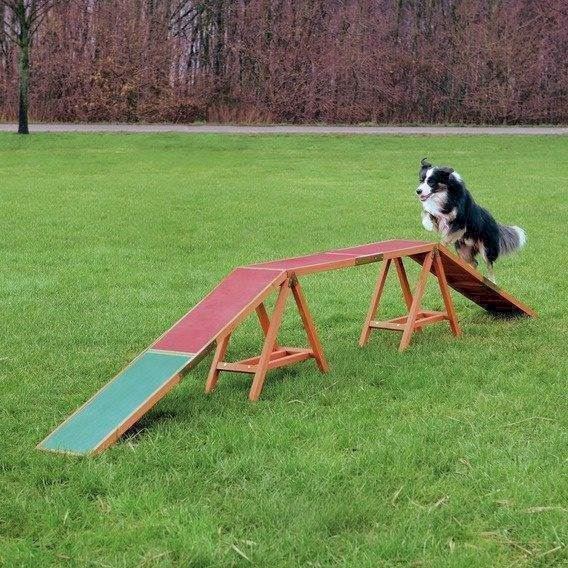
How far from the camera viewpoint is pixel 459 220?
8352 millimetres

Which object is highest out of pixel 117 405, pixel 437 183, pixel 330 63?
pixel 330 63

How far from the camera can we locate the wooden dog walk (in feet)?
17.5

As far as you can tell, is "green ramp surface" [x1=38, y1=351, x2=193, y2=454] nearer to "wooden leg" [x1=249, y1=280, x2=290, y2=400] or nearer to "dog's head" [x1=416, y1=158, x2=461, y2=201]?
"wooden leg" [x1=249, y1=280, x2=290, y2=400]

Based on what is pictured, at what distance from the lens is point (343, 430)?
5.45 meters

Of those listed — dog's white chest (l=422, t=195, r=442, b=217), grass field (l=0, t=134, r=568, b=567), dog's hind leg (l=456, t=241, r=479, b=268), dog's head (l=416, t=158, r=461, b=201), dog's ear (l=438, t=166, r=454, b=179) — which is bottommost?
grass field (l=0, t=134, r=568, b=567)

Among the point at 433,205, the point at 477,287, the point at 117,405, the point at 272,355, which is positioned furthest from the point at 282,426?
the point at 433,205

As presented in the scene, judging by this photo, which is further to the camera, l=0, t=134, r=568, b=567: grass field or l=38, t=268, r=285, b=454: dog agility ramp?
l=38, t=268, r=285, b=454: dog agility ramp

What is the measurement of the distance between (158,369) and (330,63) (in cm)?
2654

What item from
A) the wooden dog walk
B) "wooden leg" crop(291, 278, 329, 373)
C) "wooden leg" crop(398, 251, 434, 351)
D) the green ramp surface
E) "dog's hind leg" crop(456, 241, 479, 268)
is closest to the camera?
the green ramp surface

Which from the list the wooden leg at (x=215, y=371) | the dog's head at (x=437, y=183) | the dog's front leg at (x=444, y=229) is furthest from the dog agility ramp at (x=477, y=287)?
the wooden leg at (x=215, y=371)

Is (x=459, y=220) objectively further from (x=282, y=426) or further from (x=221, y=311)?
(x=282, y=426)

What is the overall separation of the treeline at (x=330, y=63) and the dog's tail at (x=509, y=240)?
75.6 ft

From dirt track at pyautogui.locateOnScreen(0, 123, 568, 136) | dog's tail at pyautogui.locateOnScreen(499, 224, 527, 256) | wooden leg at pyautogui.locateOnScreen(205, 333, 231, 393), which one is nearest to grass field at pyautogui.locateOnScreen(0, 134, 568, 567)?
wooden leg at pyautogui.locateOnScreen(205, 333, 231, 393)

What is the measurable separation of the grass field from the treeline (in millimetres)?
18815
